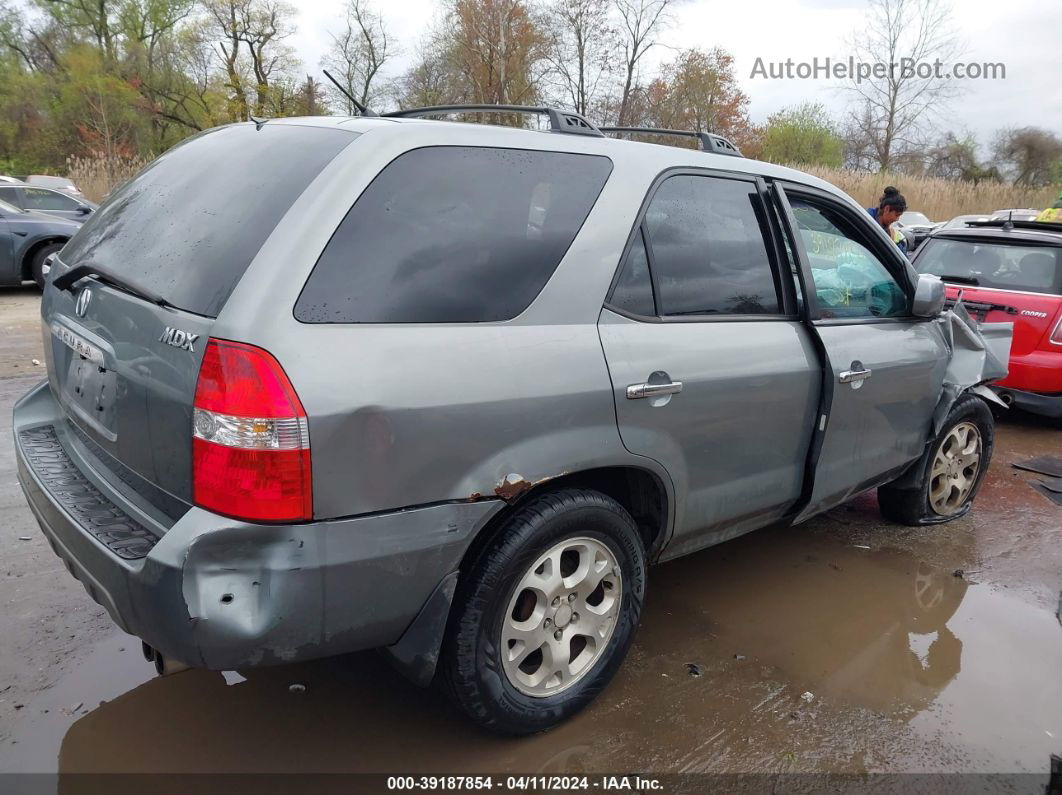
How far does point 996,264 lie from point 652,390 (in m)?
5.54

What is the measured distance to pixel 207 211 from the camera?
2236 mm

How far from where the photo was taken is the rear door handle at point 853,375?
313 centimetres

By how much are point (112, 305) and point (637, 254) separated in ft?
5.23

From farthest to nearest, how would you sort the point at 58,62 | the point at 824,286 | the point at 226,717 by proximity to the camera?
the point at 58,62 < the point at 824,286 < the point at 226,717

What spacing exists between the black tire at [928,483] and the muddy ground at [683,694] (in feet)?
1.65

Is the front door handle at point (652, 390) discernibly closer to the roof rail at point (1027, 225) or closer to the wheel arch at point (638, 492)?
the wheel arch at point (638, 492)

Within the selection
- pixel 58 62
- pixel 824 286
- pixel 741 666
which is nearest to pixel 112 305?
pixel 741 666

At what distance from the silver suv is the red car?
3.97 m

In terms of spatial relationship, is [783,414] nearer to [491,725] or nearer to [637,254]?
[637,254]

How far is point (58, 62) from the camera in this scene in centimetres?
3953

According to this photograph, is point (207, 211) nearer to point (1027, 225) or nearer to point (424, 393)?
point (424, 393)

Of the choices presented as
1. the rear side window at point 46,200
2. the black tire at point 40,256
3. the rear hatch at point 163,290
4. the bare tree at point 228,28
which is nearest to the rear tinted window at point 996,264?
the rear hatch at point 163,290

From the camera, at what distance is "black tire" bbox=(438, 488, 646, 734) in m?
2.19

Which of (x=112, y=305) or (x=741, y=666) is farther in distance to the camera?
(x=741, y=666)
